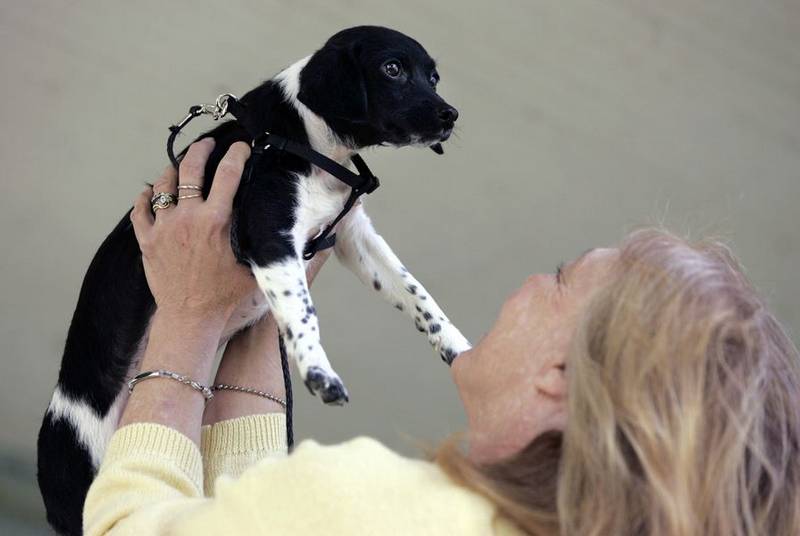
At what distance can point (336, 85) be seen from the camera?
1.65m

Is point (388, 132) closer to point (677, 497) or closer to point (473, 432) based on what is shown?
point (473, 432)

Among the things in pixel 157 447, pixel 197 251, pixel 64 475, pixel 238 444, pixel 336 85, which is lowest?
pixel 64 475

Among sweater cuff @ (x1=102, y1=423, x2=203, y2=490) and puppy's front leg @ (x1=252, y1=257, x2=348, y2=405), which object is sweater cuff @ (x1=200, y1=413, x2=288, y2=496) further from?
sweater cuff @ (x1=102, y1=423, x2=203, y2=490)

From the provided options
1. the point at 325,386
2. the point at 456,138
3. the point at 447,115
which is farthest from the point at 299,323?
the point at 456,138

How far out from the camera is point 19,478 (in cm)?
318

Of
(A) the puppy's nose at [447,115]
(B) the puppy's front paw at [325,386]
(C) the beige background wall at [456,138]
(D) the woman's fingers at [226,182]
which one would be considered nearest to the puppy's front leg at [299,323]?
(B) the puppy's front paw at [325,386]

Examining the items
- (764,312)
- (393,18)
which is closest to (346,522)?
(764,312)

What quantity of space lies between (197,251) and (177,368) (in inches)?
8.1

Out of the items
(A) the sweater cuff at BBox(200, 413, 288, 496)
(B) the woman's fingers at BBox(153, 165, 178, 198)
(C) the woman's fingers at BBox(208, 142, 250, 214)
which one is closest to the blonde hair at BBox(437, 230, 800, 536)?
(A) the sweater cuff at BBox(200, 413, 288, 496)

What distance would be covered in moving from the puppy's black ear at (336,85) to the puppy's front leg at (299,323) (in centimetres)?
27

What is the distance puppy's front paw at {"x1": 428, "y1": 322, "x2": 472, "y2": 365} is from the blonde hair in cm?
56

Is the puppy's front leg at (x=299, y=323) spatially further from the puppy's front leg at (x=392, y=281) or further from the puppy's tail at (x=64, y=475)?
the puppy's tail at (x=64, y=475)

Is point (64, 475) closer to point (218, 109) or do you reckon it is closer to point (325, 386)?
point (325, 386)

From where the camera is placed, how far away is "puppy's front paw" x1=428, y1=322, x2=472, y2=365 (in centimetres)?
158
